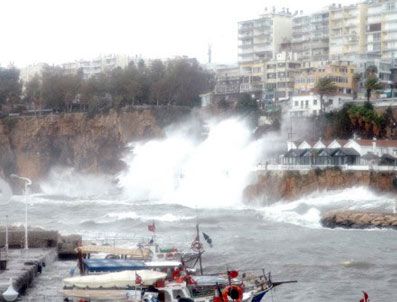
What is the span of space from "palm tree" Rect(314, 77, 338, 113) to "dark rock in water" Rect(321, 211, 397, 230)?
102ft

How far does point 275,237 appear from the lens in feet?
161

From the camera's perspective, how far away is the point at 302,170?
232 ft

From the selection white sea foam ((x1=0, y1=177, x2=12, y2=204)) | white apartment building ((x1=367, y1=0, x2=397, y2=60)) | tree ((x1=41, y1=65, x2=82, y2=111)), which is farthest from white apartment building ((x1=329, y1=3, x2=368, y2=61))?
white sea foam ((x1=0, y1=177, x2=12, y2=204))

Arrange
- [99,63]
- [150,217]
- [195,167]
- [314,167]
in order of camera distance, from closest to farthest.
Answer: [150,217], [314,167], [195,167], [99,63]

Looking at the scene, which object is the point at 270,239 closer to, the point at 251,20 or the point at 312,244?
the point at 312,244

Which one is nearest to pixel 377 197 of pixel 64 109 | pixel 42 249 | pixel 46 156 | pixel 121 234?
pixel 121 234

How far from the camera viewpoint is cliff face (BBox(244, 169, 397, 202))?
65.9 metres

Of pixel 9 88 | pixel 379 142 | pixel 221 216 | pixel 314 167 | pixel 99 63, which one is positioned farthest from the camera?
pixel 99 63

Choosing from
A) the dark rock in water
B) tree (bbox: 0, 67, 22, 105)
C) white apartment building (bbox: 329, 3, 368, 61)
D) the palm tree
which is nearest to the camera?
the dark rock in water

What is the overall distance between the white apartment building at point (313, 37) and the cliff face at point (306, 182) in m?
40.8

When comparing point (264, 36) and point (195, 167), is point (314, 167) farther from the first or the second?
point (264, 36)

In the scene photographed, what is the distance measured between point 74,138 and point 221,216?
1798 inches

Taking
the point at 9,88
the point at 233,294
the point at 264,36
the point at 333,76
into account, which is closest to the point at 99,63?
the point at 9,88

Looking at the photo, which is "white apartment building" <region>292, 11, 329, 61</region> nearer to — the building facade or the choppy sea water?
the building facade
